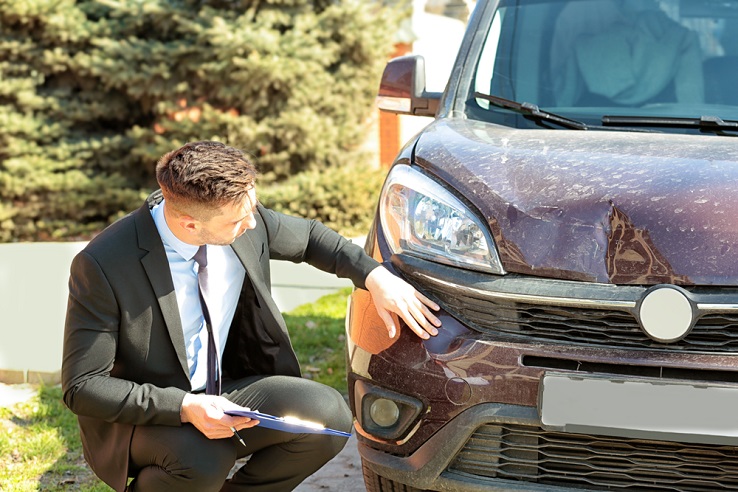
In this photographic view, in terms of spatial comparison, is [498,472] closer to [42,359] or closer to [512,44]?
[512,44]

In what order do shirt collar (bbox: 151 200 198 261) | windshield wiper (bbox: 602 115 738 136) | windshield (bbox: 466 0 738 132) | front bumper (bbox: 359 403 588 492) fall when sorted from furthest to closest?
windshield (bbox: 466 0 738 132) → windshield wiper (bbox: 602 115 738 136) → shirt collar (bbox: 151 200 198 261) → front bumper (bbox: 359 403 588 492)

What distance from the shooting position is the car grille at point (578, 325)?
215 cm

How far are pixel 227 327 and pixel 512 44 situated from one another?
1474mm

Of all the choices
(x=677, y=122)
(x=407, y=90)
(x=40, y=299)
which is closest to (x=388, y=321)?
(x=677, y=122)

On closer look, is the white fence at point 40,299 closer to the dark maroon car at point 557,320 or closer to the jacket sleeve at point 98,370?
the jacket sleeve at point 98,370

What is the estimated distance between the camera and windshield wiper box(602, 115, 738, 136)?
280cm

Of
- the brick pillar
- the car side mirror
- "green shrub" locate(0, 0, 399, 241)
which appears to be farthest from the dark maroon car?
the brick pillar

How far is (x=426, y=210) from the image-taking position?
8.18 feet

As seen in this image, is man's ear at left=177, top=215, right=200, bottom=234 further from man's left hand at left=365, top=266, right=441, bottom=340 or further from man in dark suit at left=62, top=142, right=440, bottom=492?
man's left hand at left=365, top=266, right=441, bottom=340

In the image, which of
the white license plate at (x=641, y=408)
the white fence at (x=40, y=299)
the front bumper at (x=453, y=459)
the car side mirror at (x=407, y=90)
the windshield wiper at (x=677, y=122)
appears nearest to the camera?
the white license plate at (x=641, y=408)

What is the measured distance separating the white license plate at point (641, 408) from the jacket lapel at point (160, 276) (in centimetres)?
102

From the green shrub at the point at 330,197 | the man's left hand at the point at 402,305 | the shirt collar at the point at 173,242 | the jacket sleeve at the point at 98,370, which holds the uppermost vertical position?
the shirt collar at the point at 173,242

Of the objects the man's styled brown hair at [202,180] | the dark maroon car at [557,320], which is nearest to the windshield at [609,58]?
the dark maroon car at [557,320]

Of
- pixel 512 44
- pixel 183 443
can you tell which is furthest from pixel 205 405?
pixel 512 44
